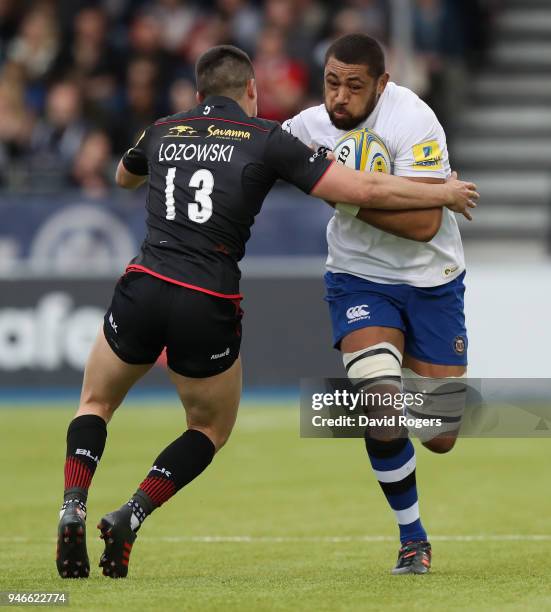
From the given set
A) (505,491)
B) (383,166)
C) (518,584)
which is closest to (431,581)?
(518,584)

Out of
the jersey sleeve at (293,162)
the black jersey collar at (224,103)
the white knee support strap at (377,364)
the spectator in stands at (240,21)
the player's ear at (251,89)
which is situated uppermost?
the spectator in stands at (240,21)

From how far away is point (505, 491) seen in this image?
33.5 feet

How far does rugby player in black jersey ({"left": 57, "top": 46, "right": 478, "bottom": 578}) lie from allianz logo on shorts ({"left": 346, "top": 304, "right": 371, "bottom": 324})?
59 centimetres


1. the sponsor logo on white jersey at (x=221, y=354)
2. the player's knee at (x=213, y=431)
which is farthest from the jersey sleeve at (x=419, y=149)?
the player's knee at (x=213, y=431)

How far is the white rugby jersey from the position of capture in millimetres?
6957

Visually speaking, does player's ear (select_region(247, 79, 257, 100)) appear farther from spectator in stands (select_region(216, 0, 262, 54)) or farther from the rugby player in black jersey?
spectator in stands (select_region(216, 0, 262, 54))

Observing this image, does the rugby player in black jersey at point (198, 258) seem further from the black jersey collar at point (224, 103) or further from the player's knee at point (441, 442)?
the player's knee at point (441, 442)

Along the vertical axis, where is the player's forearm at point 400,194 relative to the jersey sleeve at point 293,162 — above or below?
below

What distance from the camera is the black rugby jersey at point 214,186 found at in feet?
→ 21.4

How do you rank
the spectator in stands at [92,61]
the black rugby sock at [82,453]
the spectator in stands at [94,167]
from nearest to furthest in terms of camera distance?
1. the black rugby sock at [82,453]
2. the spectator in stands at [94,167]
3. the spectator in stands at [92,61]

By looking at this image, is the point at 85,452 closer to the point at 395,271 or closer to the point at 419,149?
the point at 395,271

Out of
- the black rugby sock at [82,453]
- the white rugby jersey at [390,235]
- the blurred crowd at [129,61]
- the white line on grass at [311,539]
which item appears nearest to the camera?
the black rugby sock at [82,453]

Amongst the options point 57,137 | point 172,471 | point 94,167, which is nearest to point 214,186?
Result: point 172,471

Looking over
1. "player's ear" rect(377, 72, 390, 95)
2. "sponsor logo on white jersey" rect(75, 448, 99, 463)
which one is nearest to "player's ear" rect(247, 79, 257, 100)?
"player's ear" rect(377, 72, 390, 95)
